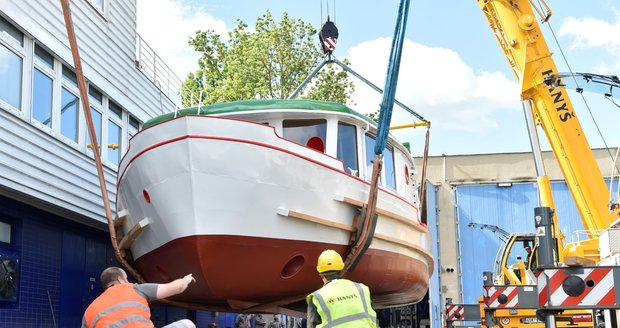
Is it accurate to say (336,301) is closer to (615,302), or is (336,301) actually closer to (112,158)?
(615,302)

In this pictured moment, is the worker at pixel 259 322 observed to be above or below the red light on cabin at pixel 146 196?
below

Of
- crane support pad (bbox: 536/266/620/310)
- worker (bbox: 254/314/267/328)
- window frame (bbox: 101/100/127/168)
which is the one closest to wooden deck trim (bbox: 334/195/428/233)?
crane support pad (bbox: 536/266/620/310)

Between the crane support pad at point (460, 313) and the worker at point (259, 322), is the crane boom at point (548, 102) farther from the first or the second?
the worker at point (259, 322)

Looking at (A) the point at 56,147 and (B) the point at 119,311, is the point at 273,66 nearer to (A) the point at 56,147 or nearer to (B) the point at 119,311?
(A) the point at 56,147

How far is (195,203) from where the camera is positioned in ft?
25.9

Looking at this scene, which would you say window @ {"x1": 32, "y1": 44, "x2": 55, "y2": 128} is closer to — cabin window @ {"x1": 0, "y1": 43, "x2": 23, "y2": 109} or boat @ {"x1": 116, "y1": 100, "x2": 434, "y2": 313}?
cabin window @ {"x1": 0, "y1": 43, "x2": 23, "y2": 109}

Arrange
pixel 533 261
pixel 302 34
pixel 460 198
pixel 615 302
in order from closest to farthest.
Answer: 1. pixel 615 302
2. pixel 533 261
3. pixel 460 198
4. pixel 302 34

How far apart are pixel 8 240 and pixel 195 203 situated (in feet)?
9.93

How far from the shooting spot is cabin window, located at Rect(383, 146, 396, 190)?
10766 millimetres

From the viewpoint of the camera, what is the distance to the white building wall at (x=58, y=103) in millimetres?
9219

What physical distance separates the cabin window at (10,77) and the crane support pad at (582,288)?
6.48 metres

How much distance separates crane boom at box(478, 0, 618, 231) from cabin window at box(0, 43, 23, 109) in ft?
23.7

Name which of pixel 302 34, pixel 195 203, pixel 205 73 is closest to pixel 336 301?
pixel 195 203

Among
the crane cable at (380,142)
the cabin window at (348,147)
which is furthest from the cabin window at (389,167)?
the crane cable at (380,142)
